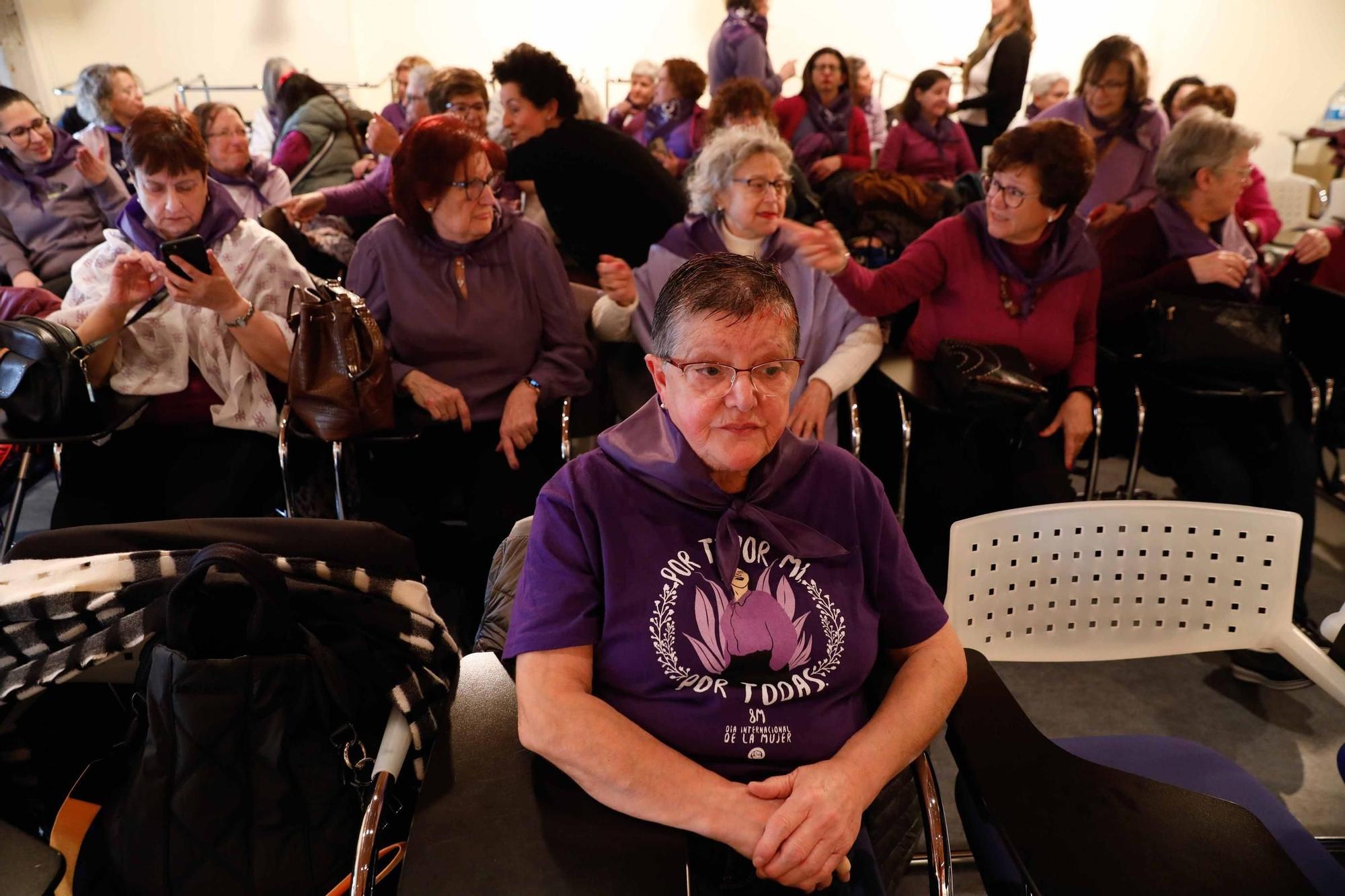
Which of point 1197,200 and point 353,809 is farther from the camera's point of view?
point 1197,200

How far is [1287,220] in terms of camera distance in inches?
199

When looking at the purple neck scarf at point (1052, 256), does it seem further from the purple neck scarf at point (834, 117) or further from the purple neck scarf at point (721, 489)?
the purple neck scarf at point (834, 117)

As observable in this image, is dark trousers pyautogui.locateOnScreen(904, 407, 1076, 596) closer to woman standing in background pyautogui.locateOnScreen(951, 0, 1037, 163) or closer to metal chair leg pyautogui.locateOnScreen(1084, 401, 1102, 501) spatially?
metal chair leg pyautogui.locateOnScreen(1084, 401, 1102, 501)

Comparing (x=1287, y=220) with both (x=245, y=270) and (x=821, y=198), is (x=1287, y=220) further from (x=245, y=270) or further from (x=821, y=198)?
(x=245, y=270)

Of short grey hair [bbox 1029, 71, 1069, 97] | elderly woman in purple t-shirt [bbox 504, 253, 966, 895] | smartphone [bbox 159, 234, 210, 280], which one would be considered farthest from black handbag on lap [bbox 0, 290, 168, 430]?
short grey hair [bbox 1029, 71, 1069, 97]

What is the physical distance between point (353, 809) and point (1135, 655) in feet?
4.40

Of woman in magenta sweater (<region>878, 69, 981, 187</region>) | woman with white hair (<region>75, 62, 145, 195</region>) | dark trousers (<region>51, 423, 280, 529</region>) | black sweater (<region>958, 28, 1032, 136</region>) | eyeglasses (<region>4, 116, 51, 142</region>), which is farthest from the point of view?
woman in magenta sweater (<region>878, 69, 981, 187</region>)

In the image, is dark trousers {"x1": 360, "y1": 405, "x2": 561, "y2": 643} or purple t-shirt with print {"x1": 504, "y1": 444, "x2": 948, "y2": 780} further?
dark trousers {"x1": 360, "y1": 405, "x2": 561, "y2": 643}

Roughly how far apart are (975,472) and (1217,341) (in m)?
0.74

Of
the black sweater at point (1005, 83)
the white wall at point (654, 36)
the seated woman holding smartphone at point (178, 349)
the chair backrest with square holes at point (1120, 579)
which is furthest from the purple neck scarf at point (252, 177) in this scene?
the white wall at point (654, 36)

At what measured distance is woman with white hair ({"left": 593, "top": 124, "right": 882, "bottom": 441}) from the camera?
7.97 feet

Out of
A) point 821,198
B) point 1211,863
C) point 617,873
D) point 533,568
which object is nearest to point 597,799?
point 617,873

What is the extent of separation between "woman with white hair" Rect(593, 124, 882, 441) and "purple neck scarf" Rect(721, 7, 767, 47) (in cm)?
287

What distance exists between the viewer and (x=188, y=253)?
2.07 m
